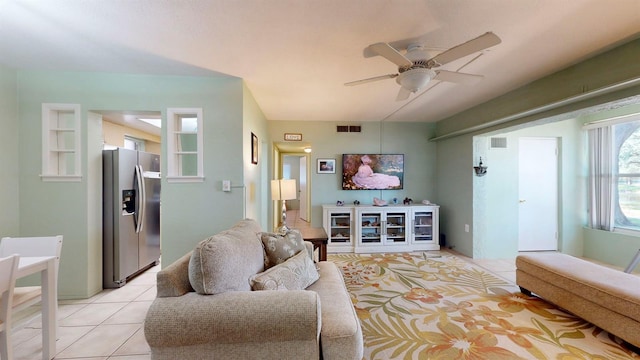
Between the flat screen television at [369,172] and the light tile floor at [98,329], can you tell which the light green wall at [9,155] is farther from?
the flat screen television at [369,172]

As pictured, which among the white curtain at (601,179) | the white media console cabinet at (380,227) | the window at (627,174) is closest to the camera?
the window at (627,174)

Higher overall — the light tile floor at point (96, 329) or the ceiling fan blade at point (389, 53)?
the ceiling fan blade at point (389, 53)

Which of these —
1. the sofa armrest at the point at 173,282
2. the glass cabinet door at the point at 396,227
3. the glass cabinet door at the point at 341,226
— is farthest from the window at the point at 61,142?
the glass cabinet door at the point at 396,227

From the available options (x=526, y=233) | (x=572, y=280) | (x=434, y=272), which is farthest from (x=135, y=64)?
(x=526, y=233)

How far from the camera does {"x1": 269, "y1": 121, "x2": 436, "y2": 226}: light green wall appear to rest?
4711 millimetres

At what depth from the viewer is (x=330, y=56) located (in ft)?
7.20

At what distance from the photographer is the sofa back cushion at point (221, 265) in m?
1.30

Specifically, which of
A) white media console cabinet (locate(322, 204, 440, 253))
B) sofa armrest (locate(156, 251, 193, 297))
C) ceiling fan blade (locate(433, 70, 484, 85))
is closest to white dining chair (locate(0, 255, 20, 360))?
sofa armrest (locate(156, 251, 193, 297))

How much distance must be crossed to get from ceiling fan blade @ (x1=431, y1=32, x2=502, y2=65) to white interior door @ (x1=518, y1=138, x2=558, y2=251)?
3345 millimetres

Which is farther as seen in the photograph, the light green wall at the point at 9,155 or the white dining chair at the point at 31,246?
the light green wall at the point at 9,155

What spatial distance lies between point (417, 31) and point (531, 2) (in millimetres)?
666

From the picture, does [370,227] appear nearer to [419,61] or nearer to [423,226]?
[423,226]

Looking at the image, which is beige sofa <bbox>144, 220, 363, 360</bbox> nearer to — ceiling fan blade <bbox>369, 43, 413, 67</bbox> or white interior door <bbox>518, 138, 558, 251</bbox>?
ceiling fan blade <bbox>369, 43, 413, 67</bbox>

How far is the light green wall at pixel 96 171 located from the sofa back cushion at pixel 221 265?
124 centimetres
